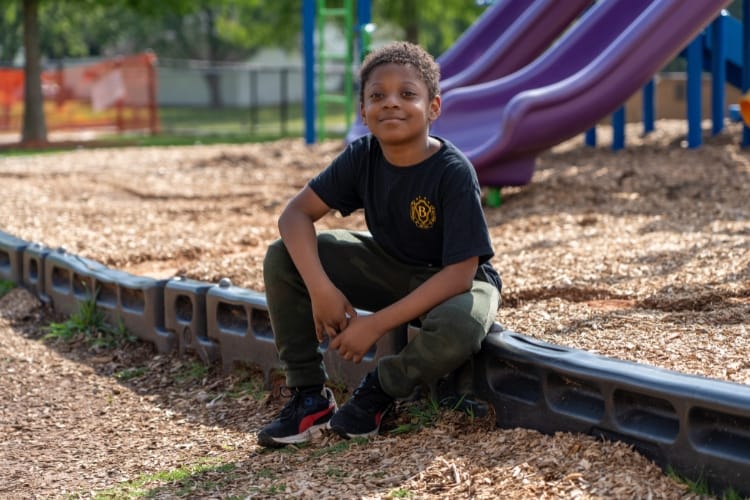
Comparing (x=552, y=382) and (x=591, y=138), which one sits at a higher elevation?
(x=591, y=138)

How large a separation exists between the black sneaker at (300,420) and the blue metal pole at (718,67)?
7360 millimetres

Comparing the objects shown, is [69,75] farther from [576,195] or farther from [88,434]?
[88,434]

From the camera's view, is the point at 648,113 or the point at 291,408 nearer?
the point at 291,408

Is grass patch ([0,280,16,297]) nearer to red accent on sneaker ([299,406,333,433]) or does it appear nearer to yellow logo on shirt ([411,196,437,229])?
red accent on sneaker ([299,406,333,433])

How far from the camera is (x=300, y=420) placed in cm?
343

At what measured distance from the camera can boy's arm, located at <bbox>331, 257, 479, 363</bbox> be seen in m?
3.25

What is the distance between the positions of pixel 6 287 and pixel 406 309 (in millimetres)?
3242

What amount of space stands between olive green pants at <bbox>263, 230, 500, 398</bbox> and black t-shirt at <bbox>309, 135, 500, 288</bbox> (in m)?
0.07

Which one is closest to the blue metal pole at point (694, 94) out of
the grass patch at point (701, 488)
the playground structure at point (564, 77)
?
the playground structure at point (564, 77)

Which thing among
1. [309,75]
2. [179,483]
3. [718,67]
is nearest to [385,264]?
[179,483]

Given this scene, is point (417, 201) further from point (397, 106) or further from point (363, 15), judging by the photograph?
point (363, 15)

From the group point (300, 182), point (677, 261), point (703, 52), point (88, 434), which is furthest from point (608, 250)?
point (703, 52)

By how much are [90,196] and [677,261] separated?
5.20 meters

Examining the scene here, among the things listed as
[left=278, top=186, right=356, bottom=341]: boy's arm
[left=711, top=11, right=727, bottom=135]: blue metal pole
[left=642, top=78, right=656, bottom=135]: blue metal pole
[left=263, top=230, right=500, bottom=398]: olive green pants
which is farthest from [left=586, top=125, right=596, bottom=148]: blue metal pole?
[left=278, top=186, right=356, bottom=341]: boy's arm
